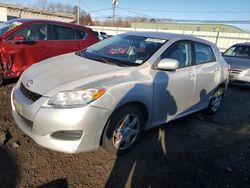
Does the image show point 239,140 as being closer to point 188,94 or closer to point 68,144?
point 188,94

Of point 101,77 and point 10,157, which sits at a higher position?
point 101,77

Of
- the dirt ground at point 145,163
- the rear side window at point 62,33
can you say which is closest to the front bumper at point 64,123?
the dirt ground at point 145,163

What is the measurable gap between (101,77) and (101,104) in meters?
0.41

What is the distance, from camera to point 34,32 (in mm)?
5875

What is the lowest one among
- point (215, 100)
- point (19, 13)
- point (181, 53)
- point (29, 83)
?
point (215, 100)

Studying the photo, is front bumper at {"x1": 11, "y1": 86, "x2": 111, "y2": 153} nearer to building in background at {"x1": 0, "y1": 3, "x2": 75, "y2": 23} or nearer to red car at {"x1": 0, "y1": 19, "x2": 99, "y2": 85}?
red car at {"x1": 0, "y1": 19, "x2": 99, "y2": 85}

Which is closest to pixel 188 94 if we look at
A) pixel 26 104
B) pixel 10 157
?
pixel 26 104

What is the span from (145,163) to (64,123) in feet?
4.04

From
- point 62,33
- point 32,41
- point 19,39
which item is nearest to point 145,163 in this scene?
point 19,39

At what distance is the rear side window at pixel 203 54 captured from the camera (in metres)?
4.27

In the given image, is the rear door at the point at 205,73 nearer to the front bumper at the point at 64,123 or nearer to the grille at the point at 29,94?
the front bumper at the point at 64,123

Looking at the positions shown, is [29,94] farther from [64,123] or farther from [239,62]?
[239,62]

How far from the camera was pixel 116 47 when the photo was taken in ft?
13.3

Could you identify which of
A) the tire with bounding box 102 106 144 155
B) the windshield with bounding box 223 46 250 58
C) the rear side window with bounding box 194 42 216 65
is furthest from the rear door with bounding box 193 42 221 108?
the windshield with bounding box 223 46 250 58
